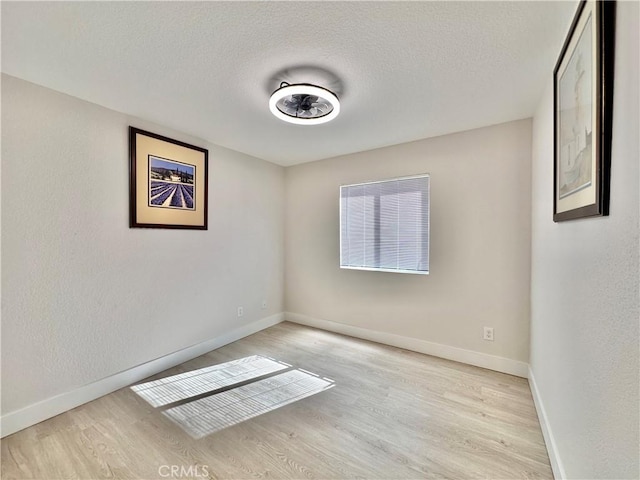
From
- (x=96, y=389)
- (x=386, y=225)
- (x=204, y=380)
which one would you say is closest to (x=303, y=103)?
(x=386, y=225)

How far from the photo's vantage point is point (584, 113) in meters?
1.12

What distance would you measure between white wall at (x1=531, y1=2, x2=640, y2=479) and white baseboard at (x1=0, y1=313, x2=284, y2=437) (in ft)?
9.93

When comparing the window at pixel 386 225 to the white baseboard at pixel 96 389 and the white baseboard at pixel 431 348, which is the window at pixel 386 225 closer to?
the white baseboard at pixel 431 348

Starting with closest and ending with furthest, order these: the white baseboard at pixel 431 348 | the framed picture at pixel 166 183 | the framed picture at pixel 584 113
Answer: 1. the framed picture at pixel 584 113
2. the framed picture at pixel 166 183
3. the white baseboard at pixel 431 348

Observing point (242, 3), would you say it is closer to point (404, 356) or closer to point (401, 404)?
point (401, 404)

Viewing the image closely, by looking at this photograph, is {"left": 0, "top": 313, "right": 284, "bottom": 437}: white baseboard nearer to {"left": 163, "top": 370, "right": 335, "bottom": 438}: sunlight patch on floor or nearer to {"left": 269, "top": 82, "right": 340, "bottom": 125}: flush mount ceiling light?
{"left": 163, "top": 370, "right": 335, "bottom": 438}: sunlight patch on floor

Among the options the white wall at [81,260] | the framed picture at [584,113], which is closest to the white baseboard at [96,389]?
the white wall at [81,260]

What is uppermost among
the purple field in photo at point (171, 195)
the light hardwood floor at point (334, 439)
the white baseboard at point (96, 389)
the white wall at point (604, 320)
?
the purple field in photo at point (171, 195)

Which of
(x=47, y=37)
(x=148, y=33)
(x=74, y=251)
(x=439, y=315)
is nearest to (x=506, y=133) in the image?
(x=439, y=315)

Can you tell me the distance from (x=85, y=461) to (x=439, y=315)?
3022mm

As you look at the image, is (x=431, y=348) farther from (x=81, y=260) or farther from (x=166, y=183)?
(x=81, y=260)

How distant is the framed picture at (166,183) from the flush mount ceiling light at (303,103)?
51.7 inches

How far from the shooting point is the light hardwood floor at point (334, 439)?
1507mm

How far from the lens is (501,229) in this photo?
255cm
